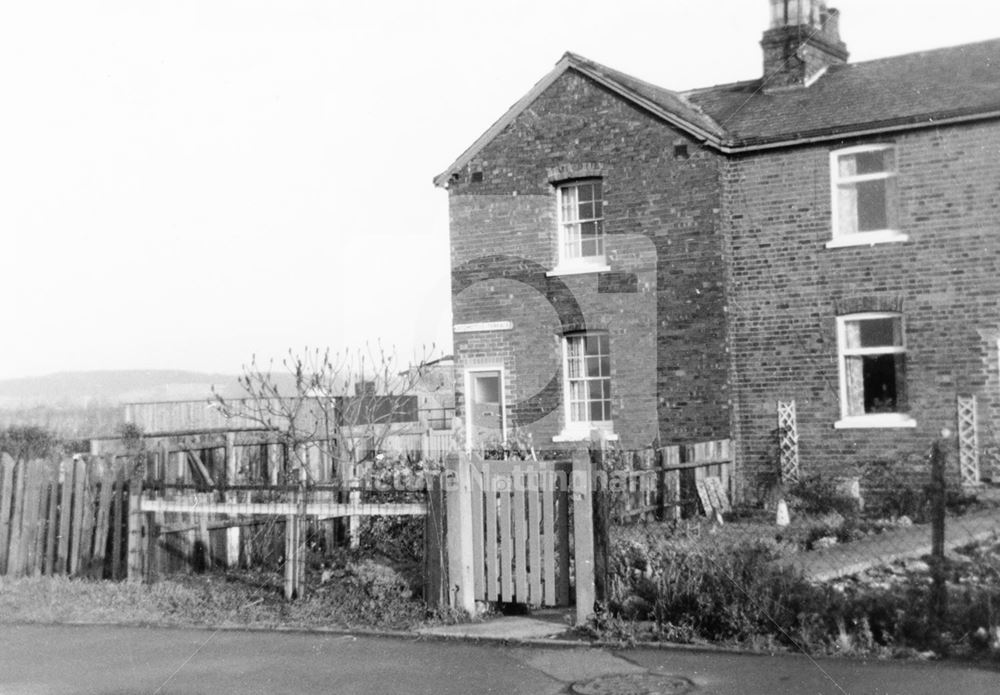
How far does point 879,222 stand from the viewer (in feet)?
63.2

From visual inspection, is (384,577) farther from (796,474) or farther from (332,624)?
(796,474)

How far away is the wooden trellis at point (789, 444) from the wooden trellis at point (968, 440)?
8.56ft

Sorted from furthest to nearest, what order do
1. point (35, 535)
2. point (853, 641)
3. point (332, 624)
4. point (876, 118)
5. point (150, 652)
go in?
point (876, 118) < point (35, 535) < point (332, 624) < point (150, 652) < point (853, 641)

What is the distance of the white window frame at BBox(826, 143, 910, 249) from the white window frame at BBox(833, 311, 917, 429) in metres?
1.22

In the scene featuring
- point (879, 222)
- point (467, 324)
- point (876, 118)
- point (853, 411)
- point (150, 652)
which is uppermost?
point (876, 118)

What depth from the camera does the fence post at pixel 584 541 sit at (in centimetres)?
912

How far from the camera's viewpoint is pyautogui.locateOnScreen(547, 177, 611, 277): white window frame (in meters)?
20.8

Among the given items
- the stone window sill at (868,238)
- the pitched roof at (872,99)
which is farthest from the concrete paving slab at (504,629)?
the pitched roof at (872,99)

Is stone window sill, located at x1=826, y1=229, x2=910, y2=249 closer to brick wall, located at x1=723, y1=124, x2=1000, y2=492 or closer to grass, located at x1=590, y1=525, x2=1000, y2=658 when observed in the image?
brick wall, located at x1=723, y1=124, x2=1000, y2=492

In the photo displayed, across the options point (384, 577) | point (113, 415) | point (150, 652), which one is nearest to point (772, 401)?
point (384, 577)

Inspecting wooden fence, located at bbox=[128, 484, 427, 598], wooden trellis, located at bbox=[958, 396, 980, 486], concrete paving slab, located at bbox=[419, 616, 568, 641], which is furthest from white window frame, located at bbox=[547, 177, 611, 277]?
concrete paving slab, located at bbox=[419, 616, 568, 641]

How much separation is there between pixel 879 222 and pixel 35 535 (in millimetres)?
13978

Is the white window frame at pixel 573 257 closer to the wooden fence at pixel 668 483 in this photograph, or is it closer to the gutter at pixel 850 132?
the gutter at pixel 850 132

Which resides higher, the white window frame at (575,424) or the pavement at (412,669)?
the white window frame at (575,424)
